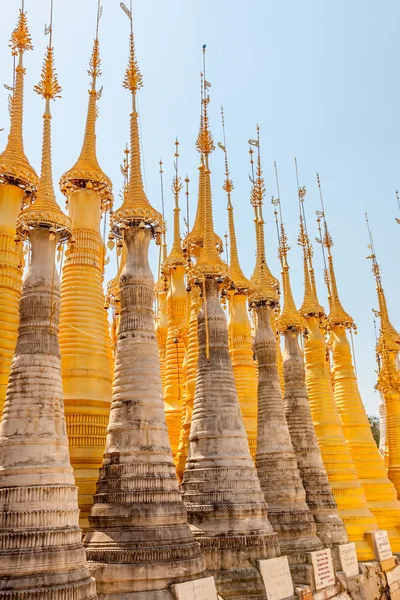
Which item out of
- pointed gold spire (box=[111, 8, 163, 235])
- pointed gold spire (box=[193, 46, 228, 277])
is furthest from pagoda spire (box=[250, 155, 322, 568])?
pointed gold spire (box=[111, 8, 163, 235])

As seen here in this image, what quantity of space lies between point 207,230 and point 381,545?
13.6 meters

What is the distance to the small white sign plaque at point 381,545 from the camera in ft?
72.3

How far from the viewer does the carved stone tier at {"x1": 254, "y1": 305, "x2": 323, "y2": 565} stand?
57.3ft

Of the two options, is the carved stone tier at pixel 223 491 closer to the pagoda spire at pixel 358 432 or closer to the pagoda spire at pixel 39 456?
the pagoda spire at pixel 39 456

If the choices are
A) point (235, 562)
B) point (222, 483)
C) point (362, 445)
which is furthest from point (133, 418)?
point (362, 445)

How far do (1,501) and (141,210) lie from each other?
740 cm

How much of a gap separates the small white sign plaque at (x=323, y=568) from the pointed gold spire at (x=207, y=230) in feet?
27.5

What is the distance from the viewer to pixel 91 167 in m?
18.0

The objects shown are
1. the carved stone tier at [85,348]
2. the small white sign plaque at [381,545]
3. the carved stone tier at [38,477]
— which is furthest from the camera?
the small white sign plaque at [381,545]

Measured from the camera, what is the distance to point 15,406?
11016 millimetres

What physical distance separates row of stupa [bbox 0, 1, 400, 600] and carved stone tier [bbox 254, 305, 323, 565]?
0.04 m

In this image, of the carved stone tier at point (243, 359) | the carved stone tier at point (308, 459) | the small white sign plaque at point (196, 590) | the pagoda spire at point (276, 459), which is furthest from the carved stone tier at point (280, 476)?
the small white sign plaque at point (196, 590)

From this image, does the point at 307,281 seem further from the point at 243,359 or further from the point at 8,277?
the point at 8,277

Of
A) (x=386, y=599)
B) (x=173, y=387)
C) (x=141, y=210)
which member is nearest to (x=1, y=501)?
(x=141, y=210)
